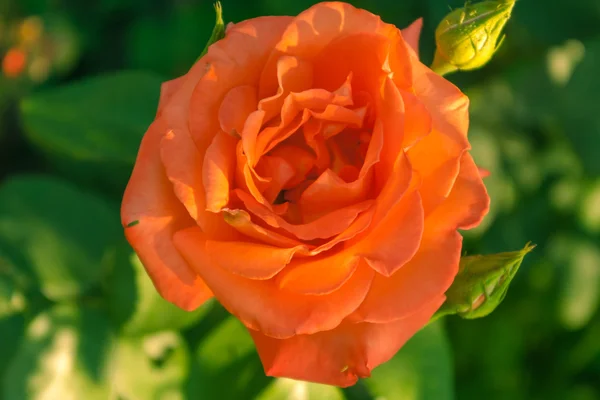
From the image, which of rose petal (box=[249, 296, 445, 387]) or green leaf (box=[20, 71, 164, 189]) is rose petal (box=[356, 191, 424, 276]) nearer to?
rose petal (box=[249, 296, 445, 387])

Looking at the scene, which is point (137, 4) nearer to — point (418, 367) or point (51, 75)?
point (51, 75)

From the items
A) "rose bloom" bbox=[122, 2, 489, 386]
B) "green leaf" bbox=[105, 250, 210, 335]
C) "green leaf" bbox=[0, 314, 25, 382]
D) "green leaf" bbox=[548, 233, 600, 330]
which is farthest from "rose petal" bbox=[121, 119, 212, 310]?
"green leaf" bbox=[548, 233, 600, 330]

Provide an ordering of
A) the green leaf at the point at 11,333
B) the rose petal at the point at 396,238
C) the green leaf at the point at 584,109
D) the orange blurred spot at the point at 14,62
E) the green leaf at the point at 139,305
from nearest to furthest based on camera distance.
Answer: the rose petal at the point at 396,238, the green leaf at the point at 139,305, the green leaf at the point at 11,333, the green leaf at the point at 584,109, the orange blurred spot at the point at 14,62

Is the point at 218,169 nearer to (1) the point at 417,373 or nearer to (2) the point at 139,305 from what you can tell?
(2) the point at 139,305

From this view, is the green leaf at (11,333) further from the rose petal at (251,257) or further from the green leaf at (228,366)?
the rose petal at (251,257)

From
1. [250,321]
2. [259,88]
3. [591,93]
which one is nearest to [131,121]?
[259,88]

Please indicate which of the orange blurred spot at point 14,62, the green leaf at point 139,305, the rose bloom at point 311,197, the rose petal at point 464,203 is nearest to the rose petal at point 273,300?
A: the rose bloom at point 311,197

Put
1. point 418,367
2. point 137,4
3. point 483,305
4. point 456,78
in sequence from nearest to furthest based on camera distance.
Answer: point 483,305, point 418,367, point 456,78, point 137,4
